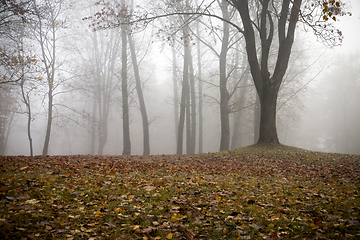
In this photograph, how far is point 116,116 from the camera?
3703 centimetres

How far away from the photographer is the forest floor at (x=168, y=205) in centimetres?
287

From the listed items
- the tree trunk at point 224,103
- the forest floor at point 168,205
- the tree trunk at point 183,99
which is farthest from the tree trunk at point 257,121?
the forest floor at point 168,205

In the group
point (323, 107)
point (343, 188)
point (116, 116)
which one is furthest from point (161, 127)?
point (343, 188)

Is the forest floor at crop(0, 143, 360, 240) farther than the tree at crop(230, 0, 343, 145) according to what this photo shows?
No

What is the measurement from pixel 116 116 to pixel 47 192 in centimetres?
3427

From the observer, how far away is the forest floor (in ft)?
9.40

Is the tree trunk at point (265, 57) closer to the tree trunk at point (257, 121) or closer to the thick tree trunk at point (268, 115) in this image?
the thick tree trunk at point (268, 115)

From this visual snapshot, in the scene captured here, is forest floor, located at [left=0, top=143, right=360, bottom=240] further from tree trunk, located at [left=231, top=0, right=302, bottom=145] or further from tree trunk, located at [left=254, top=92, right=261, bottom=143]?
tree trunk, located at [left=254, top=92, right=261, bottom=143]

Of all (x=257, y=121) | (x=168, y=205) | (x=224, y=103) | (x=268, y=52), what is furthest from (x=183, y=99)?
(x=168, y=205)

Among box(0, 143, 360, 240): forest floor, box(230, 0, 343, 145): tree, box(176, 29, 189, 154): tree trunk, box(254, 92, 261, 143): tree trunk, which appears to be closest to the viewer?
box(0, 143, 360, 240): forest floor

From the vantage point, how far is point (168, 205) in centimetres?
363

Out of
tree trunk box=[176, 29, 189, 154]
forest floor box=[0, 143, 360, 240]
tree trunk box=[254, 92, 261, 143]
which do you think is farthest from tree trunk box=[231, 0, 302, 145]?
tree trunk box=[254, 92, 261, 143]

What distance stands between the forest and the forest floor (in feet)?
18.5

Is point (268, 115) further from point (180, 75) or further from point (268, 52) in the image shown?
point (180, 75)
